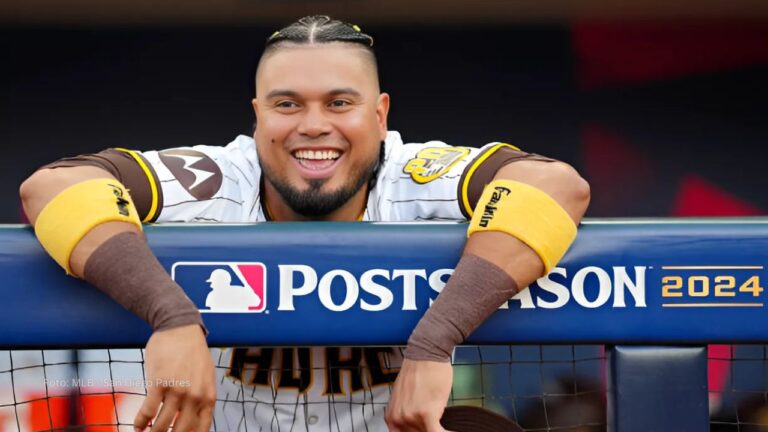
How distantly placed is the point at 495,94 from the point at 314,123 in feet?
8.85

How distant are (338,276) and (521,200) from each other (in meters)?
0.30

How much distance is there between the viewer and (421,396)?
1187 millimetres

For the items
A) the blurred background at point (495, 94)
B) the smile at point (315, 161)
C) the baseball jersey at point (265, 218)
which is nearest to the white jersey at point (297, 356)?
the baseball jersey at point (265, 218)

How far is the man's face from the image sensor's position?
1650 millimetres

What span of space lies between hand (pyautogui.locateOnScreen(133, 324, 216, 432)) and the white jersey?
0.31 meters

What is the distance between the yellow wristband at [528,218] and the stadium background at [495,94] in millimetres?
2919

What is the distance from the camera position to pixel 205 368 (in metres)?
1.17

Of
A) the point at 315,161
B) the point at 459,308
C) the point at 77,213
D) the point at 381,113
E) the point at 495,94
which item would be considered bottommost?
the point at 459,308

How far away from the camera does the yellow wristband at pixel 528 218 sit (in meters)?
1.21

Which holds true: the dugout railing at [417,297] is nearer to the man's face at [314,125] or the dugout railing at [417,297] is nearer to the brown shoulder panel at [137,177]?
the brown shoulder panel at [137,177]

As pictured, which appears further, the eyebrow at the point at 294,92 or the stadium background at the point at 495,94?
the stadium background at the point at 495,94

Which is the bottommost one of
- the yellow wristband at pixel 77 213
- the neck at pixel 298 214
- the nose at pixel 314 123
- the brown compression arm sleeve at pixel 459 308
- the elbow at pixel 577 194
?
the brown compression arm sleeve at pixel 459 308

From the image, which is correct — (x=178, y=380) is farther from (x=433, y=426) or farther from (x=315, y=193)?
(x=315, y=193)

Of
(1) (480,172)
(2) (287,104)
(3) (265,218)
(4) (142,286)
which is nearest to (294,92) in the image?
(2) (287,104)
